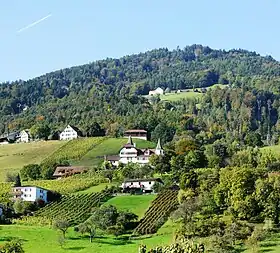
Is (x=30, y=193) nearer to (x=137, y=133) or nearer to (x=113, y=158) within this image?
(x=113, y=158)

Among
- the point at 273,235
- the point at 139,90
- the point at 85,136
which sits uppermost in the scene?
the point at 139,90

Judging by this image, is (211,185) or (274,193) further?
(211,185)

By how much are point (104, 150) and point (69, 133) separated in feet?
52.1

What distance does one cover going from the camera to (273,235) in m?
42.9

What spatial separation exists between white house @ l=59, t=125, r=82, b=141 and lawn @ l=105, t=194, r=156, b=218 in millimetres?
43102

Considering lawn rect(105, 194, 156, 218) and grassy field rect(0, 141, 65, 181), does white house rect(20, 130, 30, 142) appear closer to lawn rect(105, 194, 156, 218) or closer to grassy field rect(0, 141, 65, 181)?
grassy field rect(0, 141, 65, 181)

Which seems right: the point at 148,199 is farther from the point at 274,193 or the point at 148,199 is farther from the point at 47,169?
the point at 47,169

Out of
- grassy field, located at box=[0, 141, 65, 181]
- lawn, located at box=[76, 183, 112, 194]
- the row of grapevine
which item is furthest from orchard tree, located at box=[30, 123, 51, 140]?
lawn, located at box=[76, 183, 112, 194]

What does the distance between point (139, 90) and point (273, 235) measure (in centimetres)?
14290

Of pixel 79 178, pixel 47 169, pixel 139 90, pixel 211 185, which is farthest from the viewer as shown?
pixel 139 90

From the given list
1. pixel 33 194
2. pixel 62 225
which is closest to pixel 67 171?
pixel 33 194

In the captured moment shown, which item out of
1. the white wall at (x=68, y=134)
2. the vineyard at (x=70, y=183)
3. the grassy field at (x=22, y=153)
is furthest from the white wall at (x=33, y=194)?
the white wall at (x=68, y=134)

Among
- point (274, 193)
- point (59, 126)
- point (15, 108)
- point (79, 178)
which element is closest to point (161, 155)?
point (79, 178)

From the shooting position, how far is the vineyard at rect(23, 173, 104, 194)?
65688 millimetres
